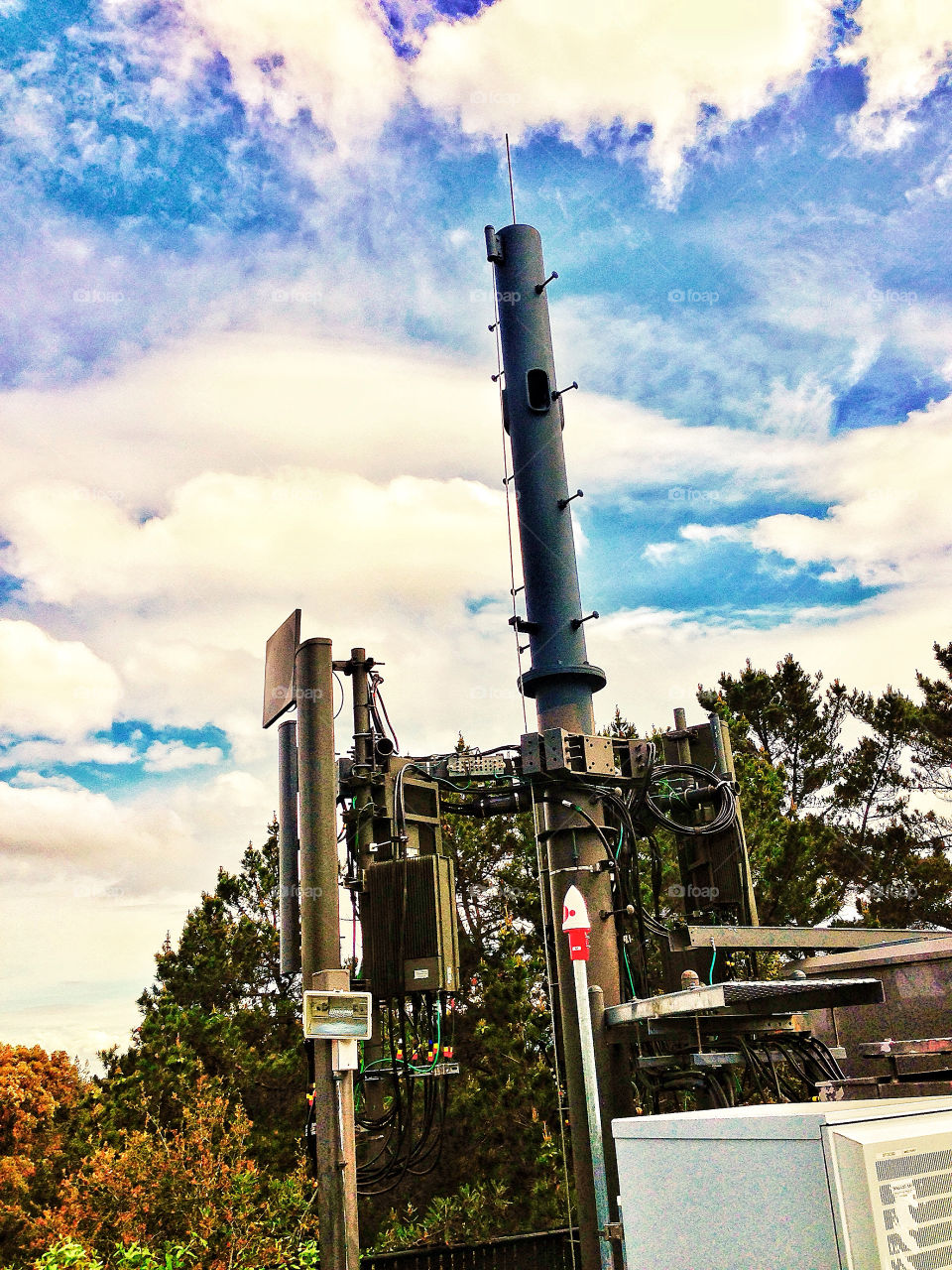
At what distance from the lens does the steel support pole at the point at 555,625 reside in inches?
349

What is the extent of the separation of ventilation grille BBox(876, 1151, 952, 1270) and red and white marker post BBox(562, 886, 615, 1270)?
271 cm

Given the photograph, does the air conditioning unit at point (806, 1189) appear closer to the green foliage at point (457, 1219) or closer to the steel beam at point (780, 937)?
the steel beam at point (780, 937)

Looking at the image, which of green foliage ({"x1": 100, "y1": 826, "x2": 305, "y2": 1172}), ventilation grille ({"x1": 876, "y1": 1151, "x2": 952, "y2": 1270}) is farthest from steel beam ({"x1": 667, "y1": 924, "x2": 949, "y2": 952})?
green foliage ({"x1": 100, "y1": 826, "x2": 305, "y2": 1172})

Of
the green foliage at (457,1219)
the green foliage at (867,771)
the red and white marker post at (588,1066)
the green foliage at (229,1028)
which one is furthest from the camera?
the green foliage at (867,771)

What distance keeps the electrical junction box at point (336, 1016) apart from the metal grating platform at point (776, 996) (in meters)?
1.99

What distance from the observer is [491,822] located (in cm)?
1922

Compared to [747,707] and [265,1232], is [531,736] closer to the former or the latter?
[265,1232]

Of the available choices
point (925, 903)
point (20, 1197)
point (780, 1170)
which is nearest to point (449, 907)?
point (780, 1170)

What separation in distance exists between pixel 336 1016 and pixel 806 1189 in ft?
11.6

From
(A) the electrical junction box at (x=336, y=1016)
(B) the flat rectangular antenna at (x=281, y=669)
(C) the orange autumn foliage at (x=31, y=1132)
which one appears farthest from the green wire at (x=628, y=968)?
(C) the orange autumn foliage at (x=31, y=1132)

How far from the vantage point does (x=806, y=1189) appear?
3.38m

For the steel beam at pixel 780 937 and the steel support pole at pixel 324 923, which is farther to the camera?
the steel beam at pixel 780 937

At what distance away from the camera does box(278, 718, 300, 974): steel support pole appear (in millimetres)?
7656

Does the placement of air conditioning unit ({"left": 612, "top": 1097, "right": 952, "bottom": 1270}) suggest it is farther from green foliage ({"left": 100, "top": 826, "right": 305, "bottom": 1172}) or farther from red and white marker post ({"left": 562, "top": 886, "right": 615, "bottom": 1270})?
green foliage ({"left": 100, "top": 826, "right": 305, "bottom": 1172})
